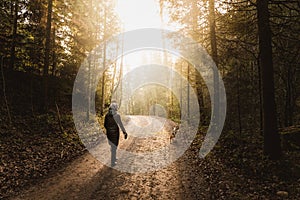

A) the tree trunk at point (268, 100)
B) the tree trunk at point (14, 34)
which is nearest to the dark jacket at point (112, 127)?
the tree trunk at point (268, 100)

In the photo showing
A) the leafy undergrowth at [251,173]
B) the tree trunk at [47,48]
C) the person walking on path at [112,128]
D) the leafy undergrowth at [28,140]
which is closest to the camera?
the leafy undergrowth at [251,173]

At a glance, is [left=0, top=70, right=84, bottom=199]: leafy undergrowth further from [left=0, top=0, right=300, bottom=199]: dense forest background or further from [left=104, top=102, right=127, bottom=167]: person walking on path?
[left=104, top=102, right=127, bottom=167]: person walking on path

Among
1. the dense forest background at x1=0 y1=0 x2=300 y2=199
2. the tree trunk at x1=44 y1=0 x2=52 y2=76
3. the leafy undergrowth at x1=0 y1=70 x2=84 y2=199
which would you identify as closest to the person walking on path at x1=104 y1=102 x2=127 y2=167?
the leafy undergrowth at x1=0 y1=70 x2=84 y2=199

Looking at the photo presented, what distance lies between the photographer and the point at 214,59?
14.0m

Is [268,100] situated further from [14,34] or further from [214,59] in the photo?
[14,34]

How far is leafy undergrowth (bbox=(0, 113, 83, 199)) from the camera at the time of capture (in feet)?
23.6

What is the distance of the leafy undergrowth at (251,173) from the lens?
584cm

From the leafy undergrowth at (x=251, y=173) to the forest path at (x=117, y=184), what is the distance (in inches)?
20.1

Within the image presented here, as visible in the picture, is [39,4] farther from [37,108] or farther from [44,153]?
[44,153]

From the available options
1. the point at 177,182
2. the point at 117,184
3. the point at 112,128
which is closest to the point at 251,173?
the point at 177,182

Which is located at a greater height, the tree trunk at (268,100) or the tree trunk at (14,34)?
the tree trunk at (14,34)

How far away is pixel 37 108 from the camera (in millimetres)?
16500

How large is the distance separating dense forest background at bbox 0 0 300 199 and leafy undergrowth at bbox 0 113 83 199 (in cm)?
7

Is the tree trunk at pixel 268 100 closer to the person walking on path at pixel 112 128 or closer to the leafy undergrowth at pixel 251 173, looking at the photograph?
the leafy undergrowth at pixel 251 173
